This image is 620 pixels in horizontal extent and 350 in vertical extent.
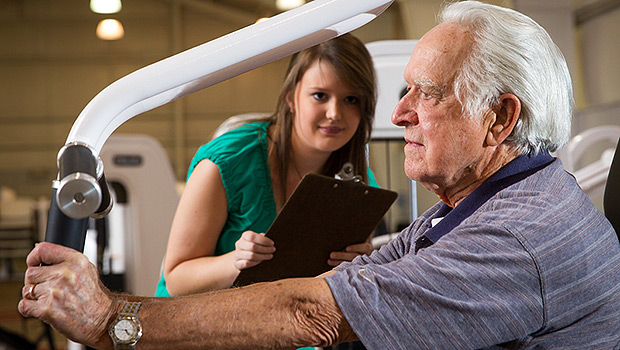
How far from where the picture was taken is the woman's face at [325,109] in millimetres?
1610

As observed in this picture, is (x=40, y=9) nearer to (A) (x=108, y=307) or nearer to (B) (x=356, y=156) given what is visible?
(B) (x=356, y=156)

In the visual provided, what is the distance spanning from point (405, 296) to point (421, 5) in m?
6.72

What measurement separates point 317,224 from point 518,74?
669mm

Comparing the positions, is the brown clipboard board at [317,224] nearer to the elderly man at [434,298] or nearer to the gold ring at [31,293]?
the elderly man at [434,298]

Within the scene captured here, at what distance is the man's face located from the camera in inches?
39.2

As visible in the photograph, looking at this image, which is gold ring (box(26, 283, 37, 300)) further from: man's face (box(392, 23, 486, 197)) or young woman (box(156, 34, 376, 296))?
young woman (box(156, 34, 376, 296))

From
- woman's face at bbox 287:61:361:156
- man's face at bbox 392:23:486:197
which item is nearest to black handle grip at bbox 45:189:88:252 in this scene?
man's face at bbox 392:23:486:197

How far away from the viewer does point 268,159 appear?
1685 millimetres

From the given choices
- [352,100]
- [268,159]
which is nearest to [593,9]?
[352,100]

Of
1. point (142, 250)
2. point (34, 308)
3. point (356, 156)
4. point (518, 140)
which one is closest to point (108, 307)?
point (34, 308)

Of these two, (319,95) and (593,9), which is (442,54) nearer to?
(319,95)

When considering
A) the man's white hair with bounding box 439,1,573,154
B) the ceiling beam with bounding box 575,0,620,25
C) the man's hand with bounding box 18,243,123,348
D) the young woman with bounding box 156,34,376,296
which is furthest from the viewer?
the ceiling beam with bounding box 575,0,620,25

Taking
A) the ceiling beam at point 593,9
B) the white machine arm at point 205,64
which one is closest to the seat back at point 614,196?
the white machine arm at point 205,64

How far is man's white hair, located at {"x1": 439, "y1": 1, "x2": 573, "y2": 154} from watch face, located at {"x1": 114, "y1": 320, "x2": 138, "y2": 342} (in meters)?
0.57
